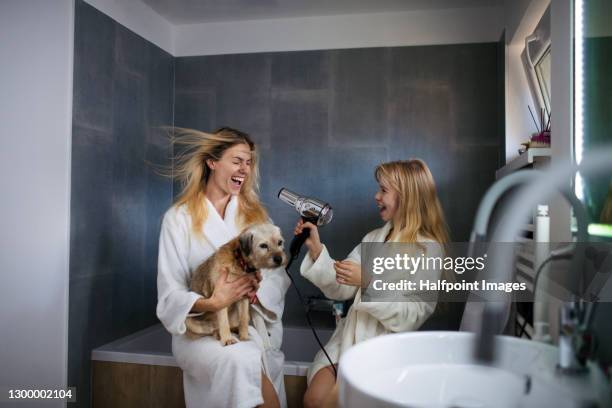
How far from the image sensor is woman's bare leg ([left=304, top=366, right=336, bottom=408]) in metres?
2.04

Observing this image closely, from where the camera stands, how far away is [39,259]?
2.46 meters

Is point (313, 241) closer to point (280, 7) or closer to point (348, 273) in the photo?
point (348, 273)

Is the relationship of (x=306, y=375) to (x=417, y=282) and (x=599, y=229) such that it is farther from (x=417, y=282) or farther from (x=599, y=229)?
(x=599, y=229)

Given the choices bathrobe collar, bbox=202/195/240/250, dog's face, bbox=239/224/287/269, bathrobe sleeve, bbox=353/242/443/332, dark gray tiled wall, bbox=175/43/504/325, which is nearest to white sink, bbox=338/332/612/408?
bathrobe sleeve, bbox=353/242/443/332

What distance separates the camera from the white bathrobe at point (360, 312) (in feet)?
6.47

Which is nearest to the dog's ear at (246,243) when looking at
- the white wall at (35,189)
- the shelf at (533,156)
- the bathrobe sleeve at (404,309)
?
the bathrobe sleeve at (404,309)

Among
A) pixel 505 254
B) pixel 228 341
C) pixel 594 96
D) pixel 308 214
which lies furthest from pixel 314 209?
pixel 505 254

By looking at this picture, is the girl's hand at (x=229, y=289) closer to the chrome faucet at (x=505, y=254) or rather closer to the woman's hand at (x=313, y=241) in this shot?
the woman's hand at (x=313, y=241)

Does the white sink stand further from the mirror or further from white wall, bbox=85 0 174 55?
white wall, bbox=85 0 174 55

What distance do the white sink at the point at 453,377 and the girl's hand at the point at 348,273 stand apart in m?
1.11

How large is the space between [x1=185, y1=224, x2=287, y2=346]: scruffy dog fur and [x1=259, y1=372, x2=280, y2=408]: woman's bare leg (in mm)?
188

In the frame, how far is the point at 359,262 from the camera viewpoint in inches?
88.7

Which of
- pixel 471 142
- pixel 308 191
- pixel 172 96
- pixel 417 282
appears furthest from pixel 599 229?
pixel 172 96

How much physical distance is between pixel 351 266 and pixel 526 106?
152 cm
